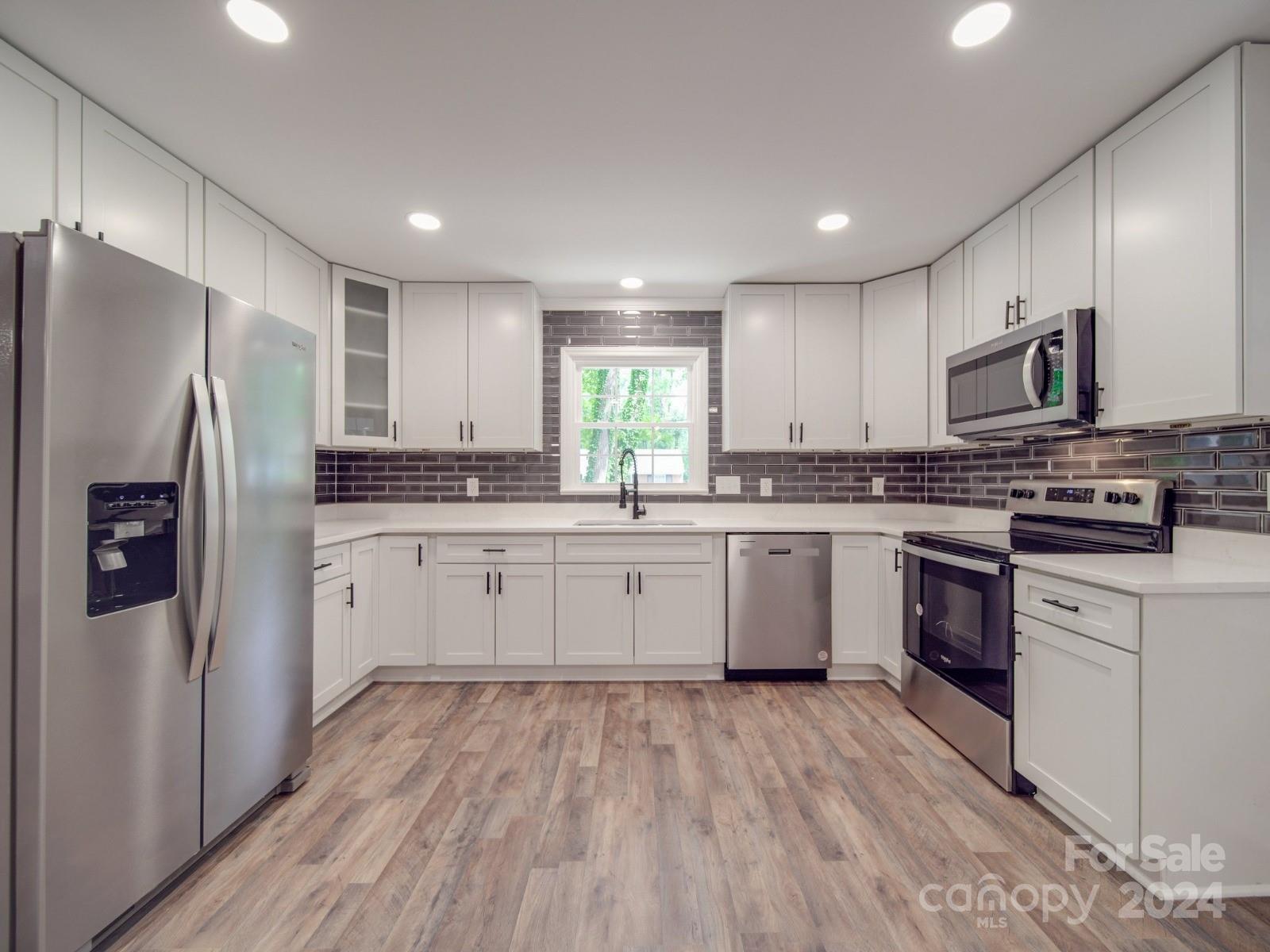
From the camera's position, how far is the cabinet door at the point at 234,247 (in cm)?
224

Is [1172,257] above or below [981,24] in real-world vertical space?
below

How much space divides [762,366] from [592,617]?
1874 millimetres

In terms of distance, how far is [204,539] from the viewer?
1.52 meters

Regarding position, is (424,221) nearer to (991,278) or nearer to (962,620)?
(991,278)

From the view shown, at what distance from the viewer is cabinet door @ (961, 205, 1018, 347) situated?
96.3 inches

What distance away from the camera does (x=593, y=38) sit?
153 cm

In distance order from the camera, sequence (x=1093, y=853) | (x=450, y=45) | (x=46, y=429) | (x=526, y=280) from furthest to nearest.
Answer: (x=526, y=280)
(x=1093, y=853)
(x=450, y=45)
(x=46, y=429)

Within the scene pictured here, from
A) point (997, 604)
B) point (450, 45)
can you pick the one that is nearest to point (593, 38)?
point (450, 45)

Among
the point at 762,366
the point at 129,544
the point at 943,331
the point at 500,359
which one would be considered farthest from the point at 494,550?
the point at 943,331

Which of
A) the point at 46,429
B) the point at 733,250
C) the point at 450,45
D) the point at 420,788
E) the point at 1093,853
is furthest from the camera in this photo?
the point at 733,250

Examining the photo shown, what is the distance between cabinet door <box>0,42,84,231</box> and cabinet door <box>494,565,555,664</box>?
2241 mm

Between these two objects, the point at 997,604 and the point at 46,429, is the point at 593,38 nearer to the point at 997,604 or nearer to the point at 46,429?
the point at 46,429

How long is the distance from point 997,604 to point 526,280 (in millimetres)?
2994

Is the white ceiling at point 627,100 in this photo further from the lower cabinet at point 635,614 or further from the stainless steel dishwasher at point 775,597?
the lower cabinet at point 635,614
